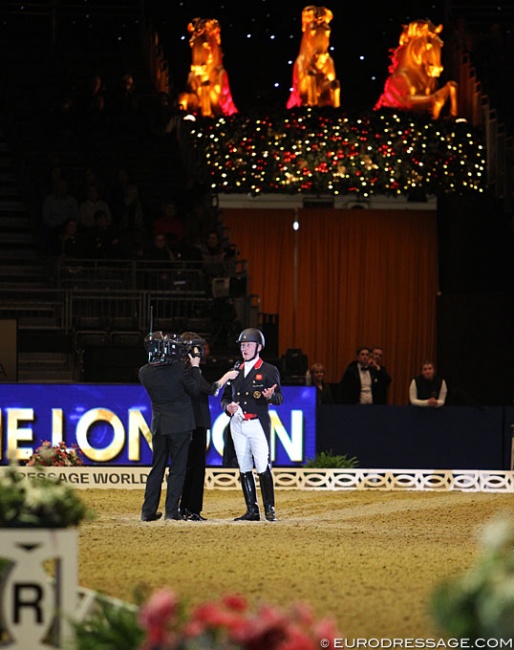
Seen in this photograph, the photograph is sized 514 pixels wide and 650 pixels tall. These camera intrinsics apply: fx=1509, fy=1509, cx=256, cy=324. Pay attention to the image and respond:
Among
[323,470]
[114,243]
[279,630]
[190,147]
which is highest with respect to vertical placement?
[190,147]

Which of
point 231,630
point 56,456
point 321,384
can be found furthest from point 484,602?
point 321,384

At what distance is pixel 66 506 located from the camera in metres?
8.50

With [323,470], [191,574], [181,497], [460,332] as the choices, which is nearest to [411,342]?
[460,332]

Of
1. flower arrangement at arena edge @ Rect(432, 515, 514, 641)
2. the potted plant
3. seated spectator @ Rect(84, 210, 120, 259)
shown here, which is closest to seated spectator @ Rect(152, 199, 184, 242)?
seated spectator @ Rect(84, 210, 120, 259)

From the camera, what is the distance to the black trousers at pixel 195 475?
16.0 meters

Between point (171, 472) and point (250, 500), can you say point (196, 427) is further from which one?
point (250, 500)

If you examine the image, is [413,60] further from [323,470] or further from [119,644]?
[119,644]

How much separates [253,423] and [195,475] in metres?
0.87

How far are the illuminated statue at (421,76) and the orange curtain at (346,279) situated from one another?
9.27 ft

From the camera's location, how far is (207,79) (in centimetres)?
3019

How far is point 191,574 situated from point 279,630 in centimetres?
574

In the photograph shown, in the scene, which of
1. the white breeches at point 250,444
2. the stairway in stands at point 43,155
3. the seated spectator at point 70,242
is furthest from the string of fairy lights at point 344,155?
the white breeches at point 250,444

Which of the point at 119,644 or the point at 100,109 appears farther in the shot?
the point at 100,109

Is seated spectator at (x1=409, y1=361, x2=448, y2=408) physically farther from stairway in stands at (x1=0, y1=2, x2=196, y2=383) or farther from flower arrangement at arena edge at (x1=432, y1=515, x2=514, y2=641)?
flower arrangement at arena edge at (x1=432, y1=515, x2=514, y2=641)
